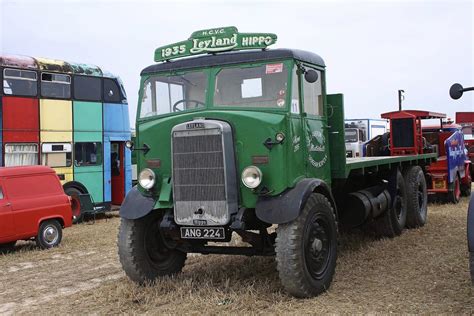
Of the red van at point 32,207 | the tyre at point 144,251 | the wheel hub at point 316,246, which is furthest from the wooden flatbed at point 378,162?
the red van at point 32,207

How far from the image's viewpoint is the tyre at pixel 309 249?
18.6 ft

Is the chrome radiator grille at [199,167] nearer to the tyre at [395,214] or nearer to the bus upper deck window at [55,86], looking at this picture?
the tyre at [395,214]

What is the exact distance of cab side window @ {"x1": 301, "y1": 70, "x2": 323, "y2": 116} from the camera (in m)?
6.50

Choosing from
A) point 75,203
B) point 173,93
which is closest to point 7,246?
point 75,203

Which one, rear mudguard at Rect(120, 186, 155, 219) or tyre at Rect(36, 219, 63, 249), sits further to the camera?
tyre at Rect(36, 219, 63, 249)

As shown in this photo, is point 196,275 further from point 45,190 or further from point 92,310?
point 45,190

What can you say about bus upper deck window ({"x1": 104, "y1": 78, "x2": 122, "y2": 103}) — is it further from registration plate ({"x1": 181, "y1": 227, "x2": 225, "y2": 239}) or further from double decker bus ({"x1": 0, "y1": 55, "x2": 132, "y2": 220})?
registration plate ({"x1": 181, "y1": 227, "x2": 225, "y2": 239})

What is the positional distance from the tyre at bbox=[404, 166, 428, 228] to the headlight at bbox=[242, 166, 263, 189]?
212 inches

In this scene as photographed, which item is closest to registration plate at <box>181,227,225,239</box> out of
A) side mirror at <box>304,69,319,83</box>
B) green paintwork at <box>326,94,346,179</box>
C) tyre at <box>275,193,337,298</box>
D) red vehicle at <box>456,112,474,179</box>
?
tyre at <box>275,193,337,298</box>

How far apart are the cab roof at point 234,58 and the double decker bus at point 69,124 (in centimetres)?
720

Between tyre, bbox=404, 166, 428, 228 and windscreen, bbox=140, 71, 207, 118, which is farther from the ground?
windscreen, bbox=140, 71, 207, 118

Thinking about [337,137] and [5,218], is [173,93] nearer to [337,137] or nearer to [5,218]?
[337,137]

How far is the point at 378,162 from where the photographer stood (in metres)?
8.67

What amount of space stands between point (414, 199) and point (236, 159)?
216 inches
